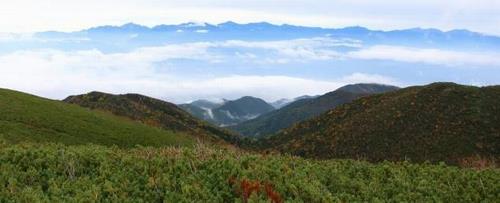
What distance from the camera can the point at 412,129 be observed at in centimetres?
8181

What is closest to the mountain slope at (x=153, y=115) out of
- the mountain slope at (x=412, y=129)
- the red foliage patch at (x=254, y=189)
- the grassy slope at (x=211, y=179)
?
the mountain slope at (x=412, y=129)

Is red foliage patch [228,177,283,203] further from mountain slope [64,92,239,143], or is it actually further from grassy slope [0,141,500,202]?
mountain slope [64,92,239,143]

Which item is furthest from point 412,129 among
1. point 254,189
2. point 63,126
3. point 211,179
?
point 254,189

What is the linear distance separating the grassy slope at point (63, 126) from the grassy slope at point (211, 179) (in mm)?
26325

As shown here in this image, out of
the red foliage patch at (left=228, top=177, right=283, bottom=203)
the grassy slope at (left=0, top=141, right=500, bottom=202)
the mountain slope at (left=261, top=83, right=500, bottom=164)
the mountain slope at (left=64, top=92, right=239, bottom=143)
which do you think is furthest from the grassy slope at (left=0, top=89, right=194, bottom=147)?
the red foliage patch at (left=228, top=177, right=283, bottom=203)

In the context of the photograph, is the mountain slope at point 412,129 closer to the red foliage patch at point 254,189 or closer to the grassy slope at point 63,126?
the grassy slope at point 63,126

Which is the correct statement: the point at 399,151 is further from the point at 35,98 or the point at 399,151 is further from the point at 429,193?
the point at 429,193

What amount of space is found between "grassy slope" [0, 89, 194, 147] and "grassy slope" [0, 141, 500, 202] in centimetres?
2633

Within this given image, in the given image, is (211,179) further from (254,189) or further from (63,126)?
(63,126)

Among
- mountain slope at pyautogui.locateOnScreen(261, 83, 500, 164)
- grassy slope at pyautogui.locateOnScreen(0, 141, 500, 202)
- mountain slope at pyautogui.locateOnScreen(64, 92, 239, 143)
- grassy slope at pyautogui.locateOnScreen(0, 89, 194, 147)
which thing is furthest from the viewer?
mountain slope at pyautogui.locateOnScreen(64, 92, 239, 143)

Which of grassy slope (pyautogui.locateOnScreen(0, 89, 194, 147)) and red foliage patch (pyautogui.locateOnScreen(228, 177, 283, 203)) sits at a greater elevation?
red foliage patch (pyautogui.locateOnScreen(228, 177, 283, 203))

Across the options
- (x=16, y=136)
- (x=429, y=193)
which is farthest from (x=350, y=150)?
(x=429, y=193)

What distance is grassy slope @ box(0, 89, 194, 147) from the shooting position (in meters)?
48.6

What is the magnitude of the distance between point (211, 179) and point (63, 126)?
3949cm
